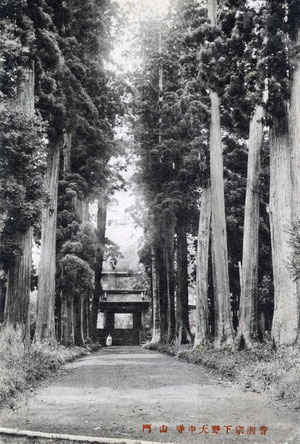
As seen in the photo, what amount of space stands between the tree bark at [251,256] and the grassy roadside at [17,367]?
4940mm

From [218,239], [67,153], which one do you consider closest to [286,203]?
[218,239]

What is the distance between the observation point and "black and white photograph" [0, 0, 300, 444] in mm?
5781

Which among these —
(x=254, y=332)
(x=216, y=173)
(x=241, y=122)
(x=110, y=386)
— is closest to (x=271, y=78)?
(x=241, y=122)

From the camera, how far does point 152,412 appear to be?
18.3 ft

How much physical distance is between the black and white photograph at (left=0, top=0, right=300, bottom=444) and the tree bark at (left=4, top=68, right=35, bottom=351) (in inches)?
1.4

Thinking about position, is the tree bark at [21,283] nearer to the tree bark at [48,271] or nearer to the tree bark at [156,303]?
the tree bark at [48,271]

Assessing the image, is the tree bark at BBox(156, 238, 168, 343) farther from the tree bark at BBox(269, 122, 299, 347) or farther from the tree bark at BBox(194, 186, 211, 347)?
the tree bark at BBox(269, 122, 299, 347)

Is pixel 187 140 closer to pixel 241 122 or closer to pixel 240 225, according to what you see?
pixel 240 225

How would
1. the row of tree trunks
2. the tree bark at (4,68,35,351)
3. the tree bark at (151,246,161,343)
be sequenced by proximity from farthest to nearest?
the tree bark at (151,246,161,343) → the tree bark at (4,68,35,351) → the row of tree trunks

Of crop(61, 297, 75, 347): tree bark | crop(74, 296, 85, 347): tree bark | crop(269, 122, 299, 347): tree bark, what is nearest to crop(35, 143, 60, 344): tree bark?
crop(61, 297, 75, 347): tree bark

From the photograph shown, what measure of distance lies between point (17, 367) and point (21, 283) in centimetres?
296

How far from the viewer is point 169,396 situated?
22.8ft

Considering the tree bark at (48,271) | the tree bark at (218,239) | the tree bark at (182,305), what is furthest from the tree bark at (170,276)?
the tree bark at (218,239)

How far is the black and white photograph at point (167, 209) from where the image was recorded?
5.78 metres
